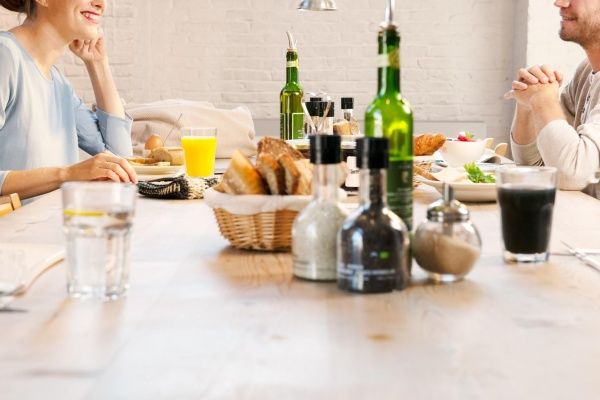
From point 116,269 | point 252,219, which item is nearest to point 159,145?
point 252,219

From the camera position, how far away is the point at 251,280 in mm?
1197

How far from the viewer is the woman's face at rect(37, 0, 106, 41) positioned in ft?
8.88

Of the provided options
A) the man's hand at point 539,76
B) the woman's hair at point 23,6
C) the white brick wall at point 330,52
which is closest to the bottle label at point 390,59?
the man's hand at point 539,76

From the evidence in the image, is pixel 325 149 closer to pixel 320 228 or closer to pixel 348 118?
pixel 320 228

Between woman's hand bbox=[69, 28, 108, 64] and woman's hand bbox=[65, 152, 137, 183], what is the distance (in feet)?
2.88

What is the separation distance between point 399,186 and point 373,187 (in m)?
0.09

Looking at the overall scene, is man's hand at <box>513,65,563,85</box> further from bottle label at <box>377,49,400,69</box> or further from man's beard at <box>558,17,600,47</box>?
bottle label at <box>377,49,400,69</box>

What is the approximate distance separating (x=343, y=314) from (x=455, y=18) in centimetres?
527

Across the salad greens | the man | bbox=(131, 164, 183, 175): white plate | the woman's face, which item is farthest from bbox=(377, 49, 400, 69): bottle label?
the woman's face

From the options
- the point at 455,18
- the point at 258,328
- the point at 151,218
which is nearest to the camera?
the point at 258,328

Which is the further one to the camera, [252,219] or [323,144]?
[252,219]

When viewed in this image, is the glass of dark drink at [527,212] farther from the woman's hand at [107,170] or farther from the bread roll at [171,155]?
the bread roll at [171,155]

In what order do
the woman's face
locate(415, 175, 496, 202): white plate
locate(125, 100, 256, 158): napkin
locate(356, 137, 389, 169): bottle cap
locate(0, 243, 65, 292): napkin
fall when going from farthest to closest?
locate(125, 100, 256, 158): napkin < the woman's face < locate(415, 175, 496, 202): white plate < locate(0, 243, 65, 292): napkin < locate(356, 137, 389, 169): bottle cap

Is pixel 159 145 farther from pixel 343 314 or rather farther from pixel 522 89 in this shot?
pixel 343 314
